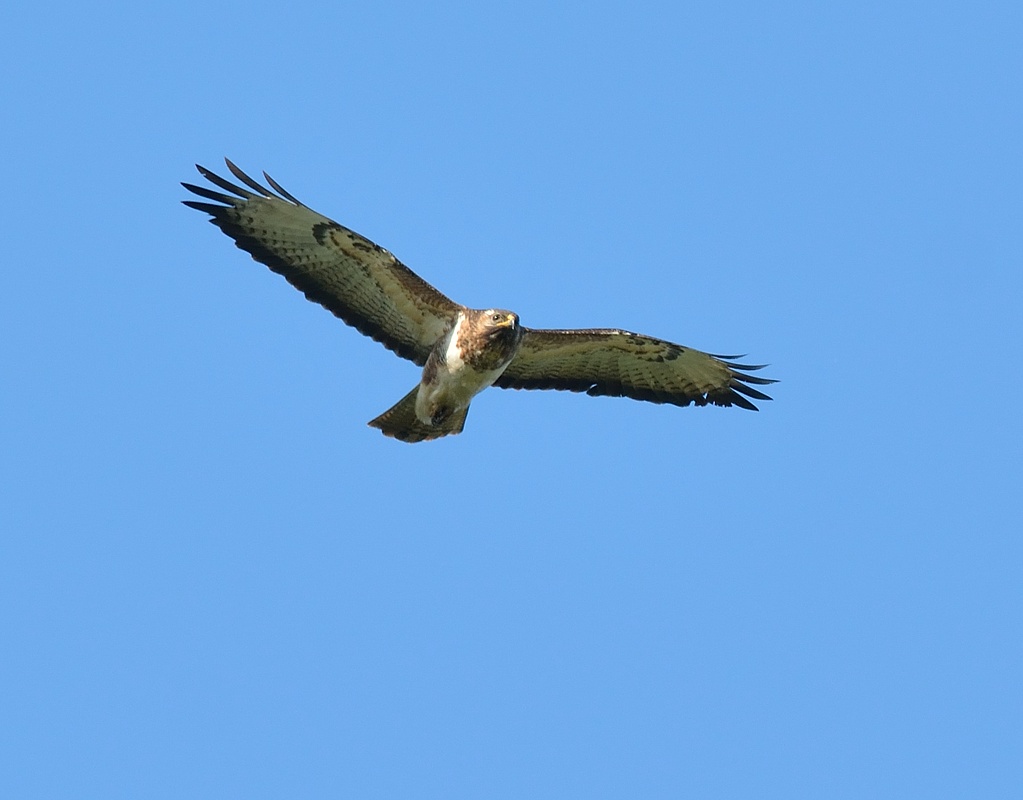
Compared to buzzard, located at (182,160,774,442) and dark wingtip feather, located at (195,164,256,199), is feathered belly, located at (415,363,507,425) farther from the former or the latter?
dark wingtip feather, located at (195,164,256,199)

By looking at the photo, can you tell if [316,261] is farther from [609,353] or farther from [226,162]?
[609,353]

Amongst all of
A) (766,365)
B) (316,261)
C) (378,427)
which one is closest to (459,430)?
(378,427)

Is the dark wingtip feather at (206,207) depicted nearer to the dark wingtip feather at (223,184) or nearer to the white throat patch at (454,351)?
the dark wingtip feather at (223,184)

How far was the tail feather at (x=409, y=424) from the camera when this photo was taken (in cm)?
→ 1402

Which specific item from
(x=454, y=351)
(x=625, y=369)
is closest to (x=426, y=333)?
(x=454, y=351)

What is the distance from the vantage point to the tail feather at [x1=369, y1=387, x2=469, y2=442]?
14.0 meters

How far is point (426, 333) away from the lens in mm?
13812

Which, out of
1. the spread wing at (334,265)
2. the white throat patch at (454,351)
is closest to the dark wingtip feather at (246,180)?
the spread wing at (334,265)

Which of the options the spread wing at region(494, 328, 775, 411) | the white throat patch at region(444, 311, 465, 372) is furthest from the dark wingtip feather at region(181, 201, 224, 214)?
the spread wing at region(494, 328, 775, 411)

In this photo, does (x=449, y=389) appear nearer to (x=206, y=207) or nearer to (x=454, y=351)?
(x=454, y=351)

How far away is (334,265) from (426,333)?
104 centimetres

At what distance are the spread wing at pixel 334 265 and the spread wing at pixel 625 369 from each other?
1.01 meters

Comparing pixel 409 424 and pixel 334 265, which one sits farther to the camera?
pixel 409 424

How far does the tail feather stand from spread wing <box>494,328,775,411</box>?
606 mm
